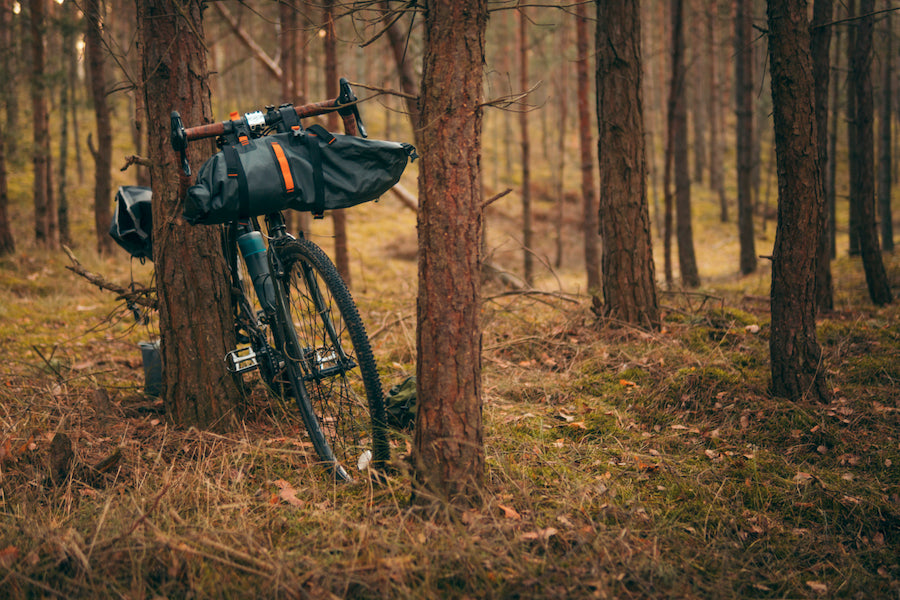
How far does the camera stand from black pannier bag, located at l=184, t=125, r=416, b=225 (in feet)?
9.02

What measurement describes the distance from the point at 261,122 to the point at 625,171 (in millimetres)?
3477

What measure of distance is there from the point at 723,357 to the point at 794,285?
95cm

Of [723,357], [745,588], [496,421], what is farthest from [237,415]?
[723,357]

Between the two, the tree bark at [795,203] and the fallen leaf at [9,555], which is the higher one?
the tree bark at [795,203]

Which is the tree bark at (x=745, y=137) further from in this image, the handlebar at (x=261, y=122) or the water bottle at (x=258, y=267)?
the water bottle at (x=258, y=267)

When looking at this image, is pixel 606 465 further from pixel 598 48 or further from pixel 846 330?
pixel 598 48

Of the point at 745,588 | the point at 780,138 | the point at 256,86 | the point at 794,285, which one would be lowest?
the point at 745,588

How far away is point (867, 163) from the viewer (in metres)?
7.32

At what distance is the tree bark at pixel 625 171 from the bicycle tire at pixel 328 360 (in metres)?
3.00

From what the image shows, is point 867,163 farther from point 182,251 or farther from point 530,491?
point 182,251

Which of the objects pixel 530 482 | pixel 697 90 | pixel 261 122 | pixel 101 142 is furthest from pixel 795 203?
pixel 697 90

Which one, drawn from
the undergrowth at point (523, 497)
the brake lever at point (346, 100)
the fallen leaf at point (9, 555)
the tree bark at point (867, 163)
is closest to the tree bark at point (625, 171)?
the undergrowth at point (523, 497)

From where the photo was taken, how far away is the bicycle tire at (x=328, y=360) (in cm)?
271

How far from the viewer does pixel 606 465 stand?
329 cm
